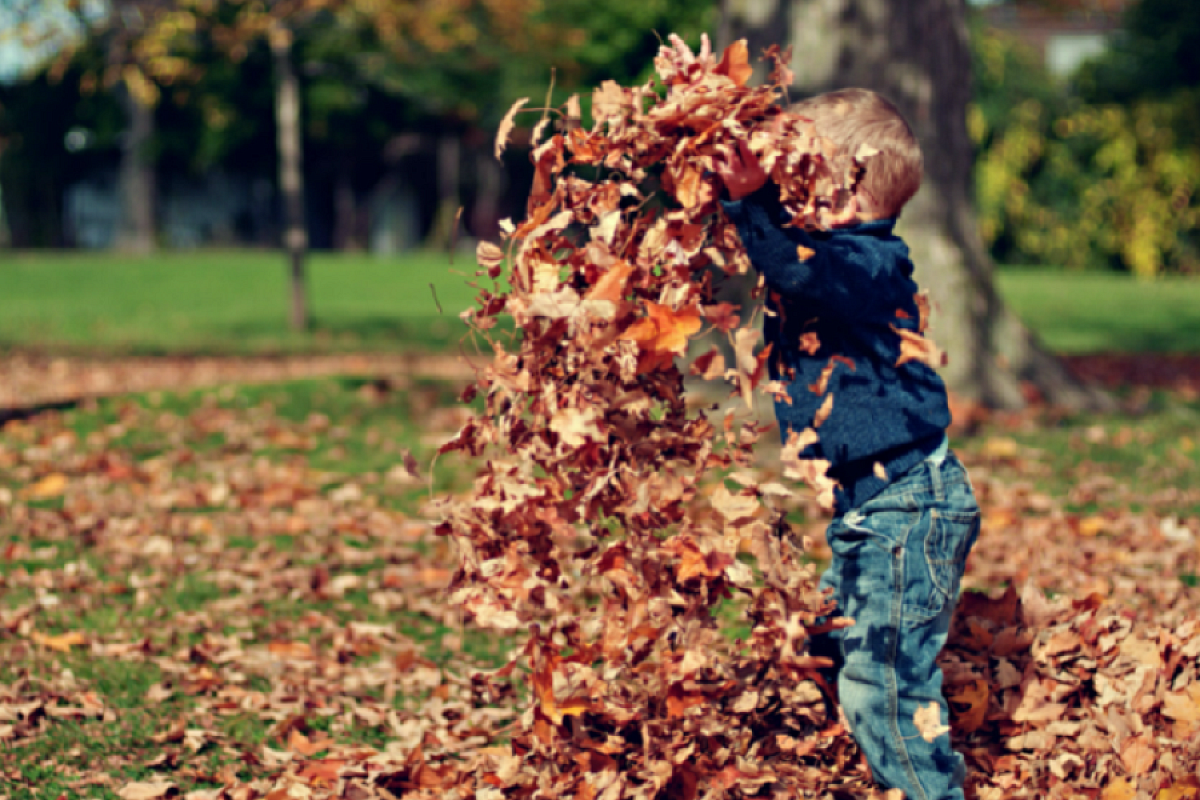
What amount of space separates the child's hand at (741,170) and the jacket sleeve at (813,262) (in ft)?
0.19

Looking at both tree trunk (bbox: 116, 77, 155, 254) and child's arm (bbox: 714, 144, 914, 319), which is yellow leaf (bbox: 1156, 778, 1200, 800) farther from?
tree trunk (bbox: 116, 77, 155, 254)

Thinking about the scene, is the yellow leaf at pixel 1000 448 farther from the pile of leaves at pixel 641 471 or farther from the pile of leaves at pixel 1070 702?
the pile of leaves at pixel 641 471

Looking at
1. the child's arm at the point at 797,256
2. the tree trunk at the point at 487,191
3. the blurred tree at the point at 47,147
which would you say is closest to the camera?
the child's arm at the point at 797,256

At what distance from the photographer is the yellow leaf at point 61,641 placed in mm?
4230

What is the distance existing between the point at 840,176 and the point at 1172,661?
1630 millimetres

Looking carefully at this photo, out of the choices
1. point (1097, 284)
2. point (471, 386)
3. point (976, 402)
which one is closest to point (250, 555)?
point (471, 386)

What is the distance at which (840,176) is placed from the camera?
106 inches

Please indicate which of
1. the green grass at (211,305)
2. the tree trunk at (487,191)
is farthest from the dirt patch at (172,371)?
the tree trunk at (487,191)

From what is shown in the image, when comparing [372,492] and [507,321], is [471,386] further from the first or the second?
[372,492]

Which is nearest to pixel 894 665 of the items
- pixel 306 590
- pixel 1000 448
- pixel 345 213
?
pixel 306 590

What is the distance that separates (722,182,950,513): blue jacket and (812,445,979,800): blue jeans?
0.19 ft

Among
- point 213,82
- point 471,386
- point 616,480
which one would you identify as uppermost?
point 213,82

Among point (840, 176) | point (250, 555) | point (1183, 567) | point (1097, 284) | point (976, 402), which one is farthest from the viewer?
point (1097, 284)

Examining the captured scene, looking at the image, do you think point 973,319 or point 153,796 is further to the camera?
point 973,319
